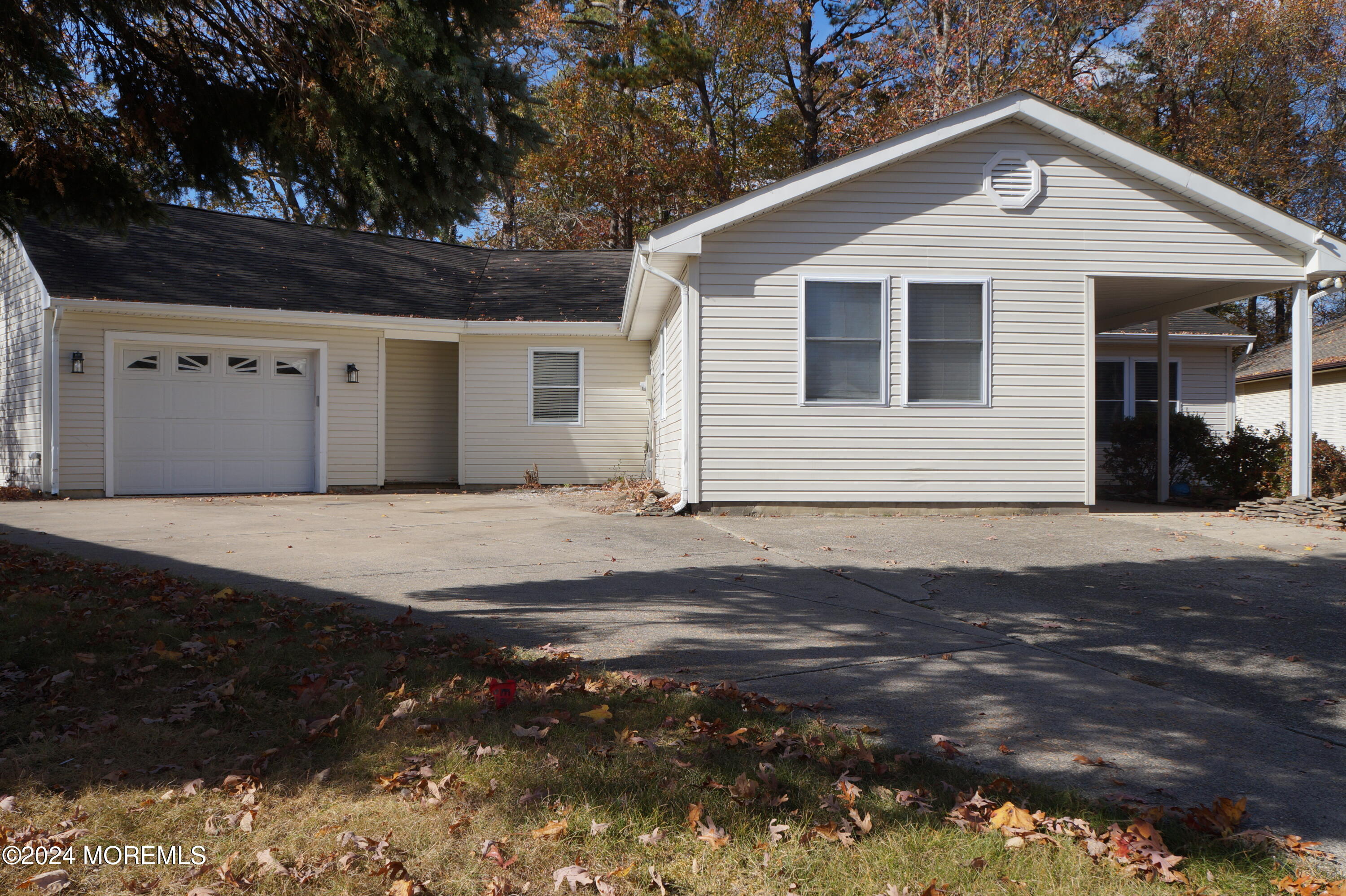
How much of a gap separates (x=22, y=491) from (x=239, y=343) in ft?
12.1

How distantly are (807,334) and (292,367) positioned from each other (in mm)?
8932

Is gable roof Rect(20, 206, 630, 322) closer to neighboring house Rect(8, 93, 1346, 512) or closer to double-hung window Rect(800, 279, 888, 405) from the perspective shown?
neighboring house Rect(8, 93, 1346, 512)

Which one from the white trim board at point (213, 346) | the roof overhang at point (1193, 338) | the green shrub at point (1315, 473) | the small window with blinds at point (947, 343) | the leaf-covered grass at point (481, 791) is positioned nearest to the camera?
the leaf-covered grass at point (481, 791)

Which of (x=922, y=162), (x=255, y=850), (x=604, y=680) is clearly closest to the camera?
(x=255, y=850)

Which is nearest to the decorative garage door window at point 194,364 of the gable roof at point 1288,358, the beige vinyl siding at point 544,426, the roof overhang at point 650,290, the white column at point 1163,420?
the beige vinyl siding at point 544,426

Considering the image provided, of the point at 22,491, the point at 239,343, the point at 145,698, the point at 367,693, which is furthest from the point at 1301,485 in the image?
the point at 22,491

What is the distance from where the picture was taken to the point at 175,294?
45.4 feet

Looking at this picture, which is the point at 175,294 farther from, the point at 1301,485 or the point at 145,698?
the point at 1301,485

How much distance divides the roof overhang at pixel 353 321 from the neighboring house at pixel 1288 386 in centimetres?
1595

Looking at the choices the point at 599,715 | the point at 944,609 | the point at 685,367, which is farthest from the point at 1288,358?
the point at 599,715

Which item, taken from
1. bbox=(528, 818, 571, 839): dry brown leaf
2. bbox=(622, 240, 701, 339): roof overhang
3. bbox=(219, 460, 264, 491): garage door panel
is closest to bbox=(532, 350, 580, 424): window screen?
bbox=(622, 240, 701, 339): roof overhang

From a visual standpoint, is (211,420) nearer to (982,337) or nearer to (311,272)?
(311,272)

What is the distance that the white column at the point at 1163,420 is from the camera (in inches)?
498

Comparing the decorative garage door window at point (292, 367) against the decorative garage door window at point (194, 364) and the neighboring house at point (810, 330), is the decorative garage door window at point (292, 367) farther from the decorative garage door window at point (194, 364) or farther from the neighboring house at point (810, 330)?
the decorative garage door window at point (194, 364)
